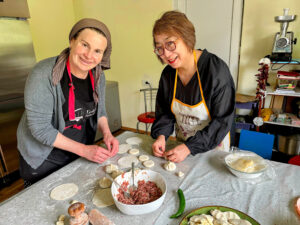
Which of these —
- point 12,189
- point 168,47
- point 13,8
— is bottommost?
point 12,189

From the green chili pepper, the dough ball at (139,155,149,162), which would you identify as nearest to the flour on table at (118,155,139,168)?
the dough ball at (139,155,149,162)

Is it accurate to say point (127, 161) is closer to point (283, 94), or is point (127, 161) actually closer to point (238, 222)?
point (238, 222)

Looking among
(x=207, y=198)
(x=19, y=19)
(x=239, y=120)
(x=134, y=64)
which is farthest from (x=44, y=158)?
(x=134, y=64)

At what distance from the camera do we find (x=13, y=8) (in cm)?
230

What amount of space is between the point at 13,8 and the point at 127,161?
2219 millimetres

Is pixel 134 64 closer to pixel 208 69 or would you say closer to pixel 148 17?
pixel 148 17

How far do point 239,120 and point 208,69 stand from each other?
5.53 feet

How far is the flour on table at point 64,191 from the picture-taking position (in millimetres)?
944

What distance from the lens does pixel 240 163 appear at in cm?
108

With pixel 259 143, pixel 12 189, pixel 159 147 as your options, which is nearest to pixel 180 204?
pixel 159 147

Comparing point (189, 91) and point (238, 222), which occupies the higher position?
point (189, 91)

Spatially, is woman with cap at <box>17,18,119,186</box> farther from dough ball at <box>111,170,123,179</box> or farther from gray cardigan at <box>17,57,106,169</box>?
dough ball at <box>111,170,123,179</box>

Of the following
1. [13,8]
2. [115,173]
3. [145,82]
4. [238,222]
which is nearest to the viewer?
[238,222]

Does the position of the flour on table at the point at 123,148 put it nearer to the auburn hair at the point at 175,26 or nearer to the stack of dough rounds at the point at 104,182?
the stack of dough rounds at the point at 104,182
